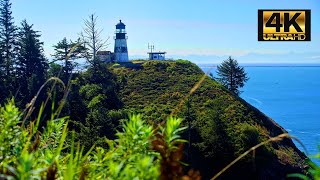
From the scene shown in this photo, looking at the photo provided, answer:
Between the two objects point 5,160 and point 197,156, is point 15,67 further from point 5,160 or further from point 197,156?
point 5,160

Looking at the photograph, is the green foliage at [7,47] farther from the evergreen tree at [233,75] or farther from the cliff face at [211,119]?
the evergreen tree at [233,75]

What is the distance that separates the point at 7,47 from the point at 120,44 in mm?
25638

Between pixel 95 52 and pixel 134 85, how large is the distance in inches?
368

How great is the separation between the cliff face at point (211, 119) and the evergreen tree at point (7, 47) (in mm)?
Result: 13269

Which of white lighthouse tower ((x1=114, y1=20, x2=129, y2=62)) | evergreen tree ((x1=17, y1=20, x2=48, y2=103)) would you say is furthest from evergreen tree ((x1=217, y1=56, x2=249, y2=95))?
evergreen tree ((x1=17, y1=20, x2=48, y2=103))

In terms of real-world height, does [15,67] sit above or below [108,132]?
above

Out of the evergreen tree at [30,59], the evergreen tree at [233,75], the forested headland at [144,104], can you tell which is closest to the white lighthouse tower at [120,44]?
the forested headland at [144,104]

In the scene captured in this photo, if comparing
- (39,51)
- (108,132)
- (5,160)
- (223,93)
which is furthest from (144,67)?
(5,160)

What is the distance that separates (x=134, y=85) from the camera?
6006 cm

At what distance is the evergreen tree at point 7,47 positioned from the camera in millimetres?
45781

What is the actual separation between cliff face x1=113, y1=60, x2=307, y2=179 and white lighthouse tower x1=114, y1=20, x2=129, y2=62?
546cm

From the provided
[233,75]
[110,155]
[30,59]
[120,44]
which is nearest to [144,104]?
[30,59]

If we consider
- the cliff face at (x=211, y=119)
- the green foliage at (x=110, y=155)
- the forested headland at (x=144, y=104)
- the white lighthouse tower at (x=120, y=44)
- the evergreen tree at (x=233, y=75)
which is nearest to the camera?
the green foliage at (x=110, y=155)

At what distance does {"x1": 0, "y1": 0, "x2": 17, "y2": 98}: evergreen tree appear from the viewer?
45.8 m
